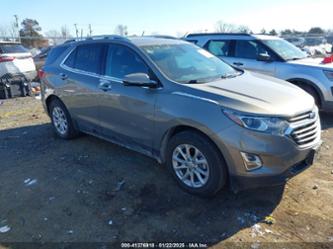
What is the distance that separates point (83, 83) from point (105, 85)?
23.8 inches

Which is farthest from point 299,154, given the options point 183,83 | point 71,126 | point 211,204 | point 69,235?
point 71,126

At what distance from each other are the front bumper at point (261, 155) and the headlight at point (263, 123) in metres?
0.05

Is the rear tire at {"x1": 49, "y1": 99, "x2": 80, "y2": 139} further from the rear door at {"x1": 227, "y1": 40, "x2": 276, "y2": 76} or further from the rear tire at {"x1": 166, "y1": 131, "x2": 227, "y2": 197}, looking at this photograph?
the rear door at {"x1": 227, "y1": 40, "x2": 276, "y2": 76}

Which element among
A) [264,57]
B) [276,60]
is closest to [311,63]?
[276,60]

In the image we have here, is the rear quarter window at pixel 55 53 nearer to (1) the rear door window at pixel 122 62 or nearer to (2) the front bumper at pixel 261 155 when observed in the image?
(1) the rear door window at pixel 122 62

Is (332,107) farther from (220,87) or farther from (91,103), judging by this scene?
(91,103)

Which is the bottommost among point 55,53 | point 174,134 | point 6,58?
point 174,134

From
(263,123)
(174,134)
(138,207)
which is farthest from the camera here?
(174,134)

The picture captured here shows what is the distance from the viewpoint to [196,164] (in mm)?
3605

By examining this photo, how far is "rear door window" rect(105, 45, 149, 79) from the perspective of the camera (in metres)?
4.16

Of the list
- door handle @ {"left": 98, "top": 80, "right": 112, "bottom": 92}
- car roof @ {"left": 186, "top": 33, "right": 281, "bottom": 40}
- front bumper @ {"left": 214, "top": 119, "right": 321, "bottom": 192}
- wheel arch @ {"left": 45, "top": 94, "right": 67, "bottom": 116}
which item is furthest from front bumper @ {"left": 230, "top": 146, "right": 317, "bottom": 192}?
car roof @ {"left": 186, "top": 33, "right": 281, "bottom": 40}

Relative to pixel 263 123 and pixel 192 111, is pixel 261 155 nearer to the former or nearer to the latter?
pixel 263 123

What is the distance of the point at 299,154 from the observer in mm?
3229

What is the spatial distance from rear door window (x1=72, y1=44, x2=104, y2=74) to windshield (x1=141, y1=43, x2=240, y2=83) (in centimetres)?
88
